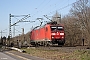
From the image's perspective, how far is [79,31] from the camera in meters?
59.7

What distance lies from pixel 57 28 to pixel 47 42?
→ 131 inches

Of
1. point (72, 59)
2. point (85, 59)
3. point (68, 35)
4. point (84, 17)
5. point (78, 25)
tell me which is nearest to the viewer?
point (85, 59)

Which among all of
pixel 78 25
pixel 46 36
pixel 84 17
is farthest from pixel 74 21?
pixel 46 36

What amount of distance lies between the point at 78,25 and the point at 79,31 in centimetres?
178

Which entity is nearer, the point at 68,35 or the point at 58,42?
the point at 58,42

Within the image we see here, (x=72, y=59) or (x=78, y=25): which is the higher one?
(x=78, y=25)

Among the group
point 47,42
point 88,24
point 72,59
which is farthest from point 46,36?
point 72,59

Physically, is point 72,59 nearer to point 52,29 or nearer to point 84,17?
point 52,29

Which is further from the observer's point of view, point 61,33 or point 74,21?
point 74,21

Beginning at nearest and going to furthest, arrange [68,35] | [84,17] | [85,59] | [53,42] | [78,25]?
[85,59] → [53,42] → [84,17] → [78,25] → [68,35]

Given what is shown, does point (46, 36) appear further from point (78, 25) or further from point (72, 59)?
point (72, 59)

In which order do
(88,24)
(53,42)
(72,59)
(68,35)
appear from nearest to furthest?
(72,59), (53,42), (88,24), (68,35)

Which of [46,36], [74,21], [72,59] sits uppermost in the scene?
[74,21]

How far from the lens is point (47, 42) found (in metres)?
44.0
